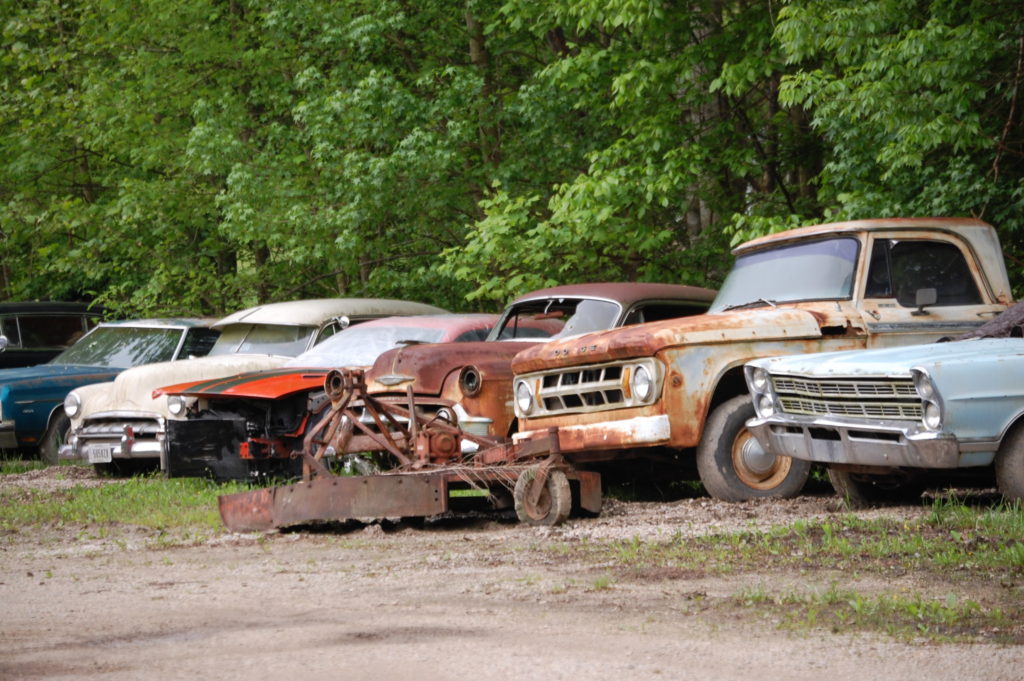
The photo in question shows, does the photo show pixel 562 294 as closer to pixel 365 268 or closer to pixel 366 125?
pixel 366 125

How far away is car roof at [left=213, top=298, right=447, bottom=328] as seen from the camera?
1533 centimetres

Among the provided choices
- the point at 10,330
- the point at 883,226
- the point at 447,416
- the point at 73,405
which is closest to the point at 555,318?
the point at 447,416

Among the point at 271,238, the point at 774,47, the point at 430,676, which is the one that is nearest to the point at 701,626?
the point at 430,676

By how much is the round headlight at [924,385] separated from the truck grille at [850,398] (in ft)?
0.22

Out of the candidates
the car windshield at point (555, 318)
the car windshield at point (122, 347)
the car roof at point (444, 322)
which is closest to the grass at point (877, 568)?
the car windshield at point (555, 318)

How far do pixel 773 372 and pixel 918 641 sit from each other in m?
4.02

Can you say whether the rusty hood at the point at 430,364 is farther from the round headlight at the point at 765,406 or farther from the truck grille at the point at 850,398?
the truck grille at the point at 850,398

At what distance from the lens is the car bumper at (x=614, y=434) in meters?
9.59

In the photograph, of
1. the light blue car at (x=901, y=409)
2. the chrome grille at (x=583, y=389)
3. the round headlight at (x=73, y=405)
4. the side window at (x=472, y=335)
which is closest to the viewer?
the light blue car at (x=901, y=409)

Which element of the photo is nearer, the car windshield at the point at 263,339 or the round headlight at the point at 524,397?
the round headlight at the point at 524,397

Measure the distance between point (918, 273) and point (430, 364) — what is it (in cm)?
378

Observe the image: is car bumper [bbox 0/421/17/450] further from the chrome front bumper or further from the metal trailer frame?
the metal trailer frame

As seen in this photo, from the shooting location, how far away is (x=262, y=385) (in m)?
12.1

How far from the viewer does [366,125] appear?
2056cm
